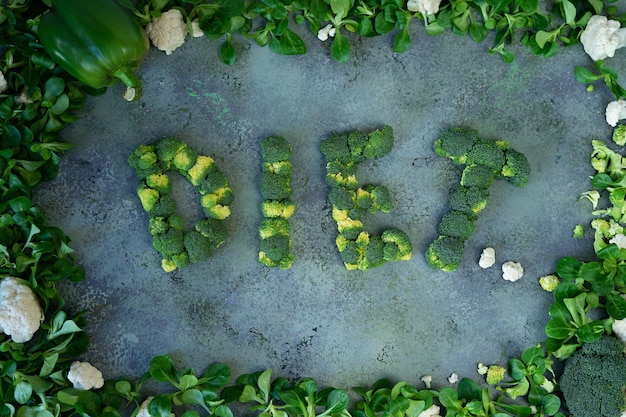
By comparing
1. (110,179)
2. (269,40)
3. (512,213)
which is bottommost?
(512,213)

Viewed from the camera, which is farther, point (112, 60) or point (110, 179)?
point (110, 179)

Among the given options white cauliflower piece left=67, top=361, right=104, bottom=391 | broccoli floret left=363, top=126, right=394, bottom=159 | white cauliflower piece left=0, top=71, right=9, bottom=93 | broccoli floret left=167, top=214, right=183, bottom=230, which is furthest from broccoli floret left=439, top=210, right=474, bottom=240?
white cauliflower piece left=0, top=71, right=9, bottom=93

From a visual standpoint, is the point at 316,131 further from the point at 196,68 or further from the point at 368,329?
the point at 368,329

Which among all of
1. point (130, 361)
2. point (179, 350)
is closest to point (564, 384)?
point (179, 350)

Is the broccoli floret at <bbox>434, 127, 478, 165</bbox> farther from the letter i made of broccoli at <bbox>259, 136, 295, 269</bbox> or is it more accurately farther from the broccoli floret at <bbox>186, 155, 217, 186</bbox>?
the broccoli floret at <bbox>186, 155, 217, 186</bbox>

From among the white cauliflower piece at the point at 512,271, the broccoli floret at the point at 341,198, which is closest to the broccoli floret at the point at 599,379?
the white cauliflower piece at the point at 512,271

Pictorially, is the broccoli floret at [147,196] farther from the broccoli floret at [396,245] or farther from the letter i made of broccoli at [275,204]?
the broccoli floret at [396,245]
